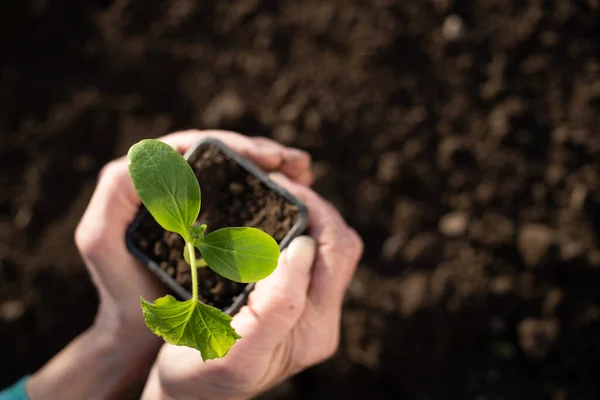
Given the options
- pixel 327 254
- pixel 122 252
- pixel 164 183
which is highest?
pixel 164 183

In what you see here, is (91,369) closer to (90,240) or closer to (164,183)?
(90,240)

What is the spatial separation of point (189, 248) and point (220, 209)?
1.14ft

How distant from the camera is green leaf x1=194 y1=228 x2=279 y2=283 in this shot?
3.04ft

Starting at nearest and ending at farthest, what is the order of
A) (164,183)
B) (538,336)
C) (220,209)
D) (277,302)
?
(164,183), (277,302), (220,209), (538,336)

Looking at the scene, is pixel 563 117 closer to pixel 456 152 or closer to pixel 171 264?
pixel 456 152

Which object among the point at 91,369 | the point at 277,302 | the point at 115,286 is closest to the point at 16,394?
the point at 91,369

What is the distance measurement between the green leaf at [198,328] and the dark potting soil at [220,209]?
299mm

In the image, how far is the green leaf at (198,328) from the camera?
0.91 metres

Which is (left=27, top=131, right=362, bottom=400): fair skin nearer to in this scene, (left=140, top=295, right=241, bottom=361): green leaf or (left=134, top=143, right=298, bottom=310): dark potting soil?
(left=134, top=143, right=298, bottom=310): dark potting soil

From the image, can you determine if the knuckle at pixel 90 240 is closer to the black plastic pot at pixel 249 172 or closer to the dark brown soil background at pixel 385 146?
the black plastic pot at pixel 249 172

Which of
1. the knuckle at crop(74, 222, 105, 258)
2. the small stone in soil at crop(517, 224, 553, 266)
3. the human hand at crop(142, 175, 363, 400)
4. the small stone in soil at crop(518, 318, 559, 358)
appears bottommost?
the small stone in soil at crop(518, 318, 559, 358)

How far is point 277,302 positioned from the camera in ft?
3.81

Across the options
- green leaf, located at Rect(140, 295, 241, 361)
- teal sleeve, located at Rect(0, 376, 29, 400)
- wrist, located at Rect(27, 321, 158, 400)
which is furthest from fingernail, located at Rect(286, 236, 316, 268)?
teal sleeve, located at Rect(0, 376, 29, 400)

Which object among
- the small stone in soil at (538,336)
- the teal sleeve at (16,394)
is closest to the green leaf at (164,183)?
the teal sleeve at (16,394)
